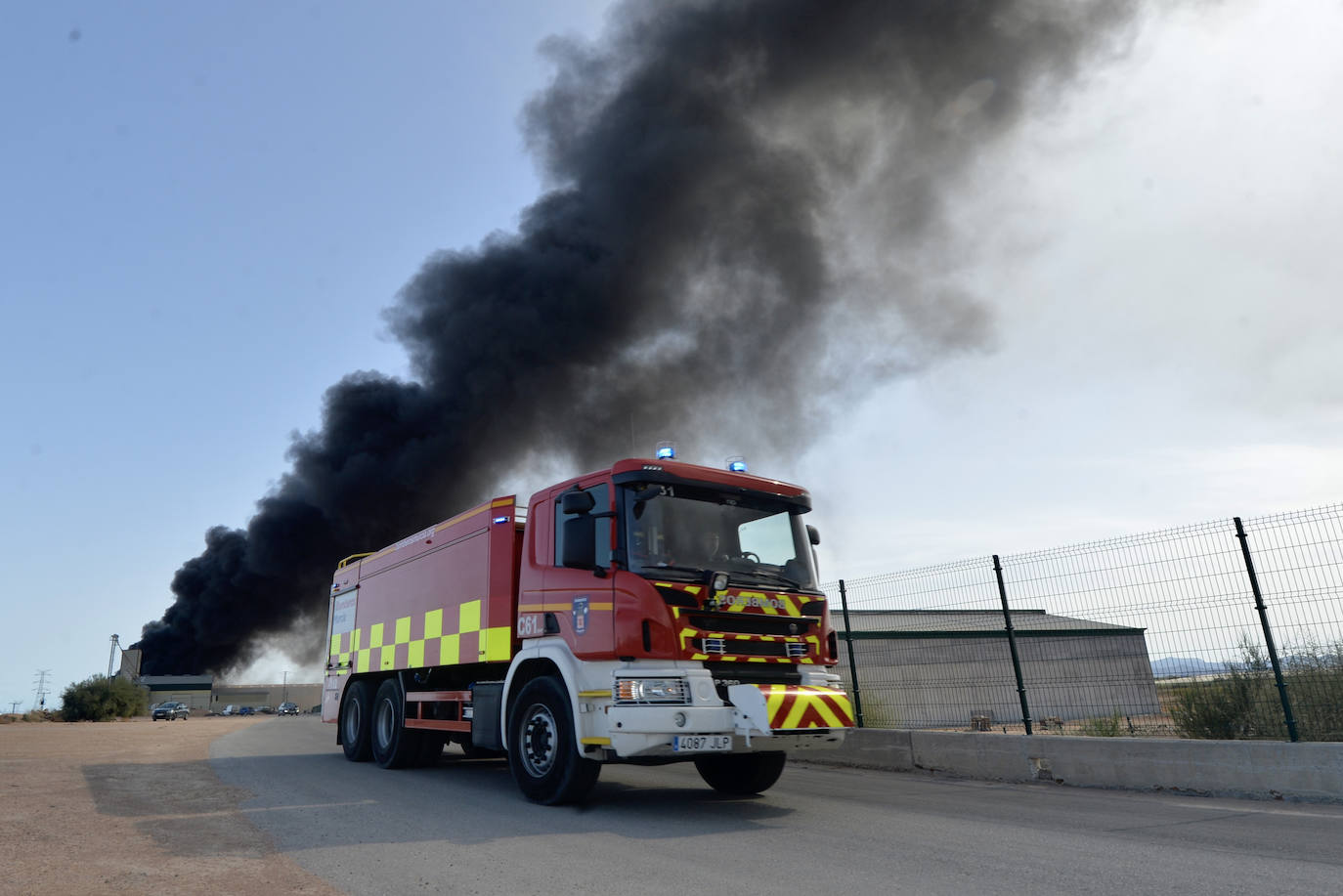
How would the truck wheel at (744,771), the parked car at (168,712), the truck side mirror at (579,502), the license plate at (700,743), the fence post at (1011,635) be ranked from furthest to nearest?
the parked car at (168,712)
the fence post at (1011,635)
the truck wheel at (744,771)
the truck side mirror at (579,502)
the license plate at (700,743)

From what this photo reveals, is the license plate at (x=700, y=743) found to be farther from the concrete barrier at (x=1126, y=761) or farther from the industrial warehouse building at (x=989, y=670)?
the industrial warehouse building at (x=989, y=670)

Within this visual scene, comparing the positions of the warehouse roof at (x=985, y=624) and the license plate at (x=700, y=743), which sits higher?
the warehouse roof at (x=985, y=624)

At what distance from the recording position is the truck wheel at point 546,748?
622cm

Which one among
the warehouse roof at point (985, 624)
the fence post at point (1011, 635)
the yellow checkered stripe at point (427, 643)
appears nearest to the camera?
the yellow checkered stripe at point (427, 643)

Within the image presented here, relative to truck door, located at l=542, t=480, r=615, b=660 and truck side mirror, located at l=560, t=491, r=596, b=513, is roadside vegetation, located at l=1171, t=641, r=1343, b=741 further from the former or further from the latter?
truck side mirror, located at l=560, t=491, r=596, b=513

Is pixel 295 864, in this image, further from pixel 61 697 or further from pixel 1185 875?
pixel 61 697

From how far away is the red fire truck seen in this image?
19.1 ft

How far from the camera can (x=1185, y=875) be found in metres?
3.99

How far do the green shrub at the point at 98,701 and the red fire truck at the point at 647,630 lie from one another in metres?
39.6

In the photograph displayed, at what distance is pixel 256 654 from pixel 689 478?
42463 mm

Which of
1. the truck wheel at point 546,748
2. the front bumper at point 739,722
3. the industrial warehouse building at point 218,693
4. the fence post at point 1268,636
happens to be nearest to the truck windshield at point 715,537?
the front bumper at point 739,722

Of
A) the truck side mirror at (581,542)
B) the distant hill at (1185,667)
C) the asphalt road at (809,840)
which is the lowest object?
the asphalt road at (809,840)

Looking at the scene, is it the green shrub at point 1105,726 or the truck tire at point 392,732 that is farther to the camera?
the truck tire at point 392,732

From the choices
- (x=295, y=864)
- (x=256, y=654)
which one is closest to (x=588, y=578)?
(x=295, y=864)
